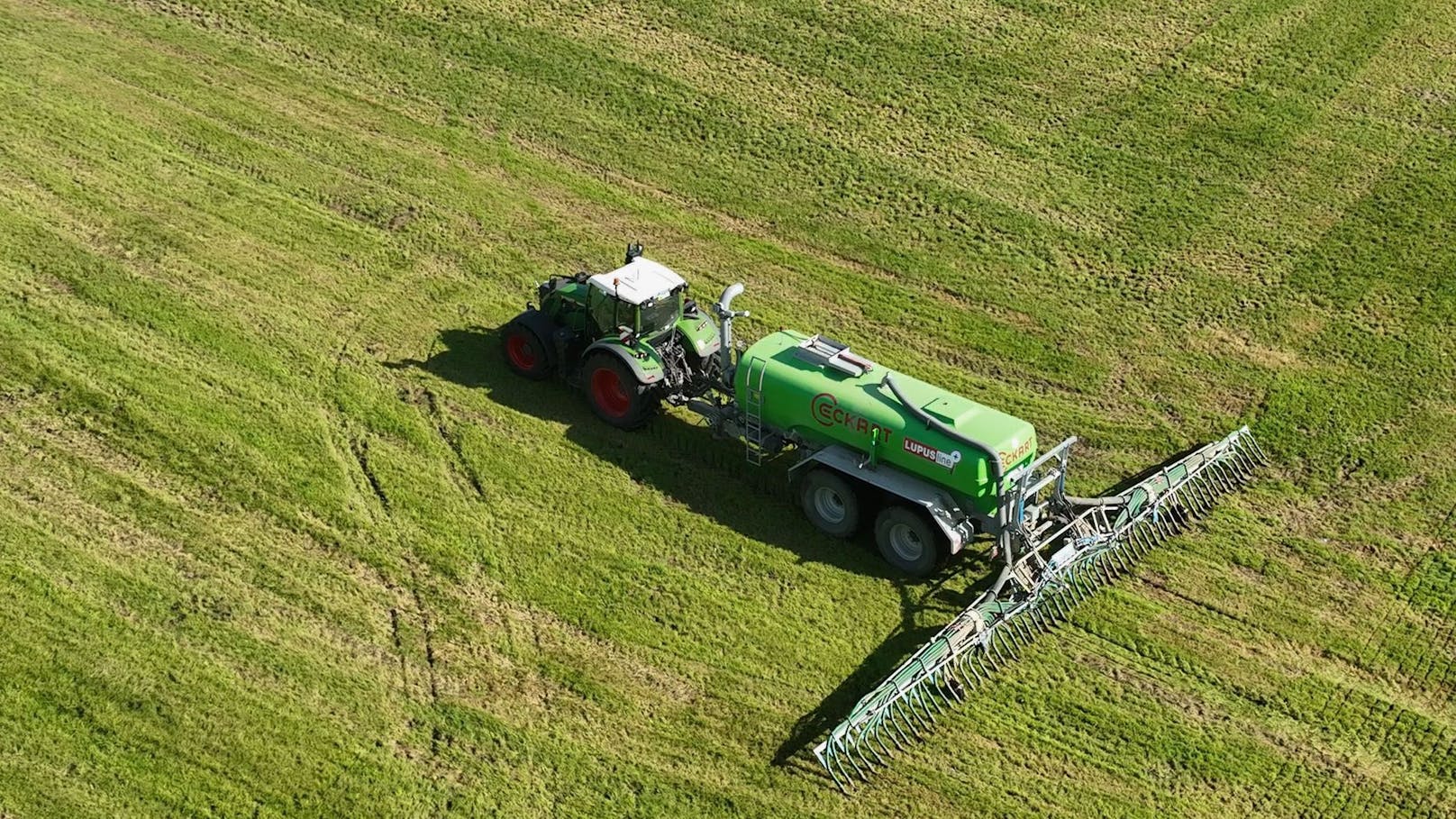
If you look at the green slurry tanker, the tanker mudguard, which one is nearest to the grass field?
the green slurry tanker

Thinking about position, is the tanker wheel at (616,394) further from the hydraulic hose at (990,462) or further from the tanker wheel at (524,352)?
the hydraulic hose at (990,462)

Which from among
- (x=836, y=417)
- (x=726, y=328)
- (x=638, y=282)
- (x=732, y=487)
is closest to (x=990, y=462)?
(x=836, y=417)

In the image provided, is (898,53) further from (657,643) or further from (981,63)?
(657,643)

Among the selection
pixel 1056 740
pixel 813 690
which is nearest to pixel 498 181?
pixel 813 690

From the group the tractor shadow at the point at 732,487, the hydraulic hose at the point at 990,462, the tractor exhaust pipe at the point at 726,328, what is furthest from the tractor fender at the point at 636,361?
the hydraulic hose at the point at 990,462

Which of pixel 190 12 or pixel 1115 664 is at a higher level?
pixel 190 12
